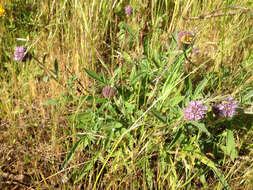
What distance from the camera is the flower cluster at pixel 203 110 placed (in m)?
1.02

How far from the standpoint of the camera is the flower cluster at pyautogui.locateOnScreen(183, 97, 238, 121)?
3.34 ft

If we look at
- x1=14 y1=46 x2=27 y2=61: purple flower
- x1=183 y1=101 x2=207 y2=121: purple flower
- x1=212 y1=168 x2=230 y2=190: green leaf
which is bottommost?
x1=212 y1=168 x2=230 y2=190: green leaf

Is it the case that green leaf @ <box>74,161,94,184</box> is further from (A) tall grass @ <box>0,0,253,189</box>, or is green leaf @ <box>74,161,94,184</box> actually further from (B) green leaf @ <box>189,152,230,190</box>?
(B) green leaf @ <box>189,152,230,190</box>

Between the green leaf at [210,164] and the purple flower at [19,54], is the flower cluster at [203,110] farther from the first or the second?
the purple flower at [19,54]

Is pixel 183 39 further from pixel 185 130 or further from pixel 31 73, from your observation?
pixel 31 73

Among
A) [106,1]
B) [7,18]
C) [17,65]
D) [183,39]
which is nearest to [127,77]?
[183,39]

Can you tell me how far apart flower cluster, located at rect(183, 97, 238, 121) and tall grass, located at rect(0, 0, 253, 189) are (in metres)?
0.04

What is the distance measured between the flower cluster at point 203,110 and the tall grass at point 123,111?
1.7 inches

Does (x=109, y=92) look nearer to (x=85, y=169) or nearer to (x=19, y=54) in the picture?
(x=85, y=169)

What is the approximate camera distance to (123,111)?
1.28 metres

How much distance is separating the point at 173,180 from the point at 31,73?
4.27 feet

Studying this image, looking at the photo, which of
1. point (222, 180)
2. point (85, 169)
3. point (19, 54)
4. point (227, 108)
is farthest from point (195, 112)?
point (19, 54)

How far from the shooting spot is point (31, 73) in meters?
1.74

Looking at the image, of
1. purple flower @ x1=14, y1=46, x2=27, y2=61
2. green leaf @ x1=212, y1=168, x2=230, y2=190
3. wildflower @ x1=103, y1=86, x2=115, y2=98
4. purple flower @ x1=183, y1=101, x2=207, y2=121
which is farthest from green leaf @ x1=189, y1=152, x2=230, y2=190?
purple flower @ x1=14, y1=46, x2=27, y2=61
